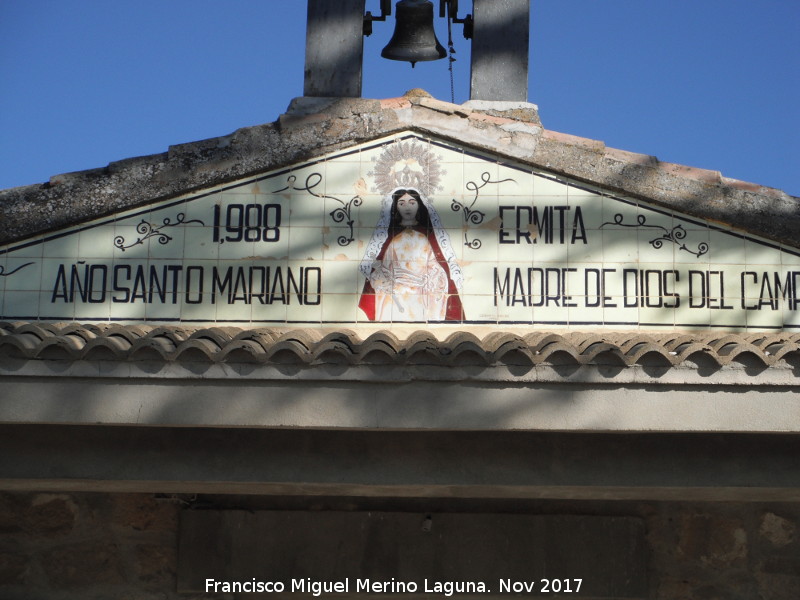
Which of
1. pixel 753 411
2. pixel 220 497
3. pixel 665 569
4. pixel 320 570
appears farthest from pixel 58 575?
pixel 753 411

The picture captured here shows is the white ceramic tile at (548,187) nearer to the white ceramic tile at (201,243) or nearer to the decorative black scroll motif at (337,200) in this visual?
the decorative black scroll motif at (337,200)

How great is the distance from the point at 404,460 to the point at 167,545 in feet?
6.45

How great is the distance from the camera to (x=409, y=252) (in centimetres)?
745

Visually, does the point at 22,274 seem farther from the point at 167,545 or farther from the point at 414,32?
the point at 414,32

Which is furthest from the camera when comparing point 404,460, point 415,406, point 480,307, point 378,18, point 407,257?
point 378,18

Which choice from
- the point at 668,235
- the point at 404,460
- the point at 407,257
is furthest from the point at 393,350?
the point at 668,235

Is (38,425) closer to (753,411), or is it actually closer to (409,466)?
(409,466)

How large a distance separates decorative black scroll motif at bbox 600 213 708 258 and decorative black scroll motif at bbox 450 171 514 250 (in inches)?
31.3

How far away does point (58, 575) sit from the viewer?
737cm

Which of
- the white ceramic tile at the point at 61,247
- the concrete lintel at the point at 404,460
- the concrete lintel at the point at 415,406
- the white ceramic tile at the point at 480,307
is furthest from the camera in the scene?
the white ceramic tile at the point at 61,247

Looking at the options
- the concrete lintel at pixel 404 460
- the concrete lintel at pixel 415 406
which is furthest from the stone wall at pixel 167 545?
the concrete lintel at pixel 415 406

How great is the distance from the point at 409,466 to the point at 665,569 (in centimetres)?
207

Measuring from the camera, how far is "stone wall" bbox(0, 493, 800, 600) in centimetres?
732

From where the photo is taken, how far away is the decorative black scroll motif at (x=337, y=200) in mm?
7500
